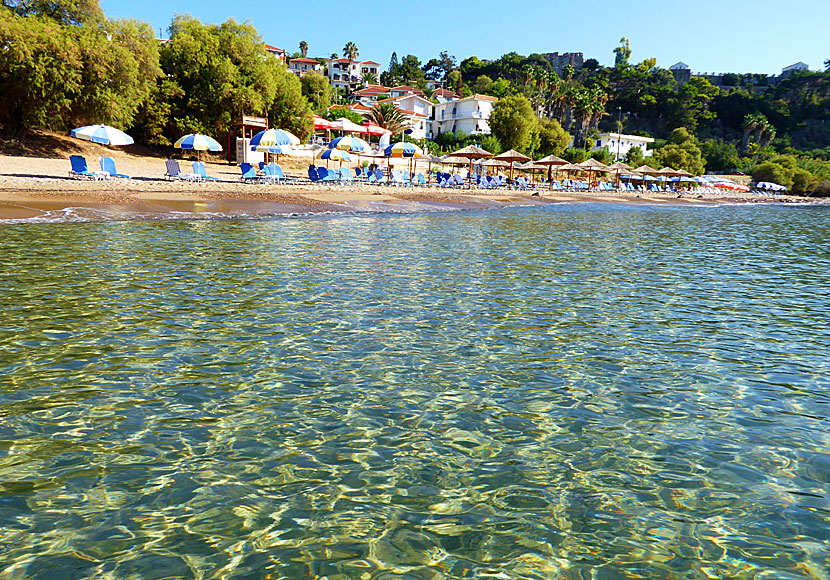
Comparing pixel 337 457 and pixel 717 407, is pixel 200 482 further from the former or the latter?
pixel 717 407

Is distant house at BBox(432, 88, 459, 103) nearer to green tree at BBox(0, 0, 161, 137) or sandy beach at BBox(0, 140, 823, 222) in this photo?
sandy beach at BBox(0, 140, 823, 222)

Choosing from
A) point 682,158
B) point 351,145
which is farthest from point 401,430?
point 682,158

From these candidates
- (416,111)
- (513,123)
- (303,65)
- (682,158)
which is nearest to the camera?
(513,123)

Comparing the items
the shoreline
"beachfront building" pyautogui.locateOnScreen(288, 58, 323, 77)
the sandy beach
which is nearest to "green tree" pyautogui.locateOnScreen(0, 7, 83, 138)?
the sandy beach

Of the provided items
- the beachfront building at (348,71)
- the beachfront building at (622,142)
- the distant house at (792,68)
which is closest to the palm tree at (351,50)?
the beachfront building at (348,71)

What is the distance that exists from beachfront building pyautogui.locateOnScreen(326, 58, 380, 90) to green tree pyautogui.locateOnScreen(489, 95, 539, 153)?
5698 cm

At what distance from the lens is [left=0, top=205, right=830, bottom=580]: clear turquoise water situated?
2.92 metres

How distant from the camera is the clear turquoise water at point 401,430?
115 inches

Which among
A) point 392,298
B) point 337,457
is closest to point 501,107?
point 392,298

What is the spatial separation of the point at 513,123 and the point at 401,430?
59.7 meters

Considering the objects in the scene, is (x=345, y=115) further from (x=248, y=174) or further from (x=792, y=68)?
(x=792, y=68)

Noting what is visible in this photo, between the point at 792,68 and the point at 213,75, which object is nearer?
the point at 213,75

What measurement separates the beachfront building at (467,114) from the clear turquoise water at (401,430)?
217 ft

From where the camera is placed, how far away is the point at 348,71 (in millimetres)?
113875
